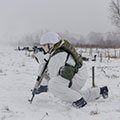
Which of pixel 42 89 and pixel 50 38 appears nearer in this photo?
pixel 50 38

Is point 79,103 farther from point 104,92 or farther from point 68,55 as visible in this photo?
point 104,92

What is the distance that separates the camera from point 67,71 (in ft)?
19.9

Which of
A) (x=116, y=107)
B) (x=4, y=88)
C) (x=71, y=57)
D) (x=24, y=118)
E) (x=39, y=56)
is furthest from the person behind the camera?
(x=4, y=88)

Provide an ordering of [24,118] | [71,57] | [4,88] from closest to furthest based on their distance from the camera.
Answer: [24,118]
[71,57]
[4,88]

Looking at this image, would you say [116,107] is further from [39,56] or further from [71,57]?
[39,56]

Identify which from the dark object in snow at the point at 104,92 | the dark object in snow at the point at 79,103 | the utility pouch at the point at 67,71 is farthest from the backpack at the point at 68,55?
the dark object in snow at the point at 104,92

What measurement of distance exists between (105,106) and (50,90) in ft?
3.03

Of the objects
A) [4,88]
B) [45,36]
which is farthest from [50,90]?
[4,88]

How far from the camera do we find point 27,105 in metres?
6.05

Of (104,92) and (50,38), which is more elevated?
(50,38)

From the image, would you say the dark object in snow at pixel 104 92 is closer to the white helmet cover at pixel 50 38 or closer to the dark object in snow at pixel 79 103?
the dark object in snow at pixel 79 103

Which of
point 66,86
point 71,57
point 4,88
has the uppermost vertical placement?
point 71,57

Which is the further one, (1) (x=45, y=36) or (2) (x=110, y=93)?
(2) (x=110, y=93)

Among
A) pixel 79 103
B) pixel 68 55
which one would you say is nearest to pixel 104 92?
pixel 79 103
